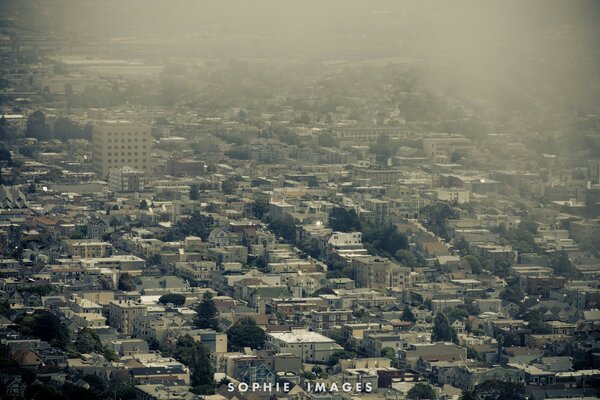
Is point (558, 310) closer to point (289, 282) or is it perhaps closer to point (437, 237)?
point (289, 282)

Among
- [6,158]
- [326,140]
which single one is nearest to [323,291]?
[6,158]

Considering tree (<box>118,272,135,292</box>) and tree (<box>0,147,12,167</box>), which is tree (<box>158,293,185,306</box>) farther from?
tree (<box>0,147,12,167</box>)

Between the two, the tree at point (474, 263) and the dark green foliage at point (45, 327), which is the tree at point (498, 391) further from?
the tree at point (474, 263)

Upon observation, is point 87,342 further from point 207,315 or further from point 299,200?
point 299,200

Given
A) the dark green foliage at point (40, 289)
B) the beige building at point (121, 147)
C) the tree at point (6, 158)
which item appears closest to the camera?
the dark green foliage at point (40, 289)

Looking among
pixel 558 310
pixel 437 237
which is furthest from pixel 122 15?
pixel 558 310

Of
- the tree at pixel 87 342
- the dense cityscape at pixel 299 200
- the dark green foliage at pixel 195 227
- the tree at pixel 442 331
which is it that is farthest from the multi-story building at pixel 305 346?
the dark green foliage at pixel 195 227
